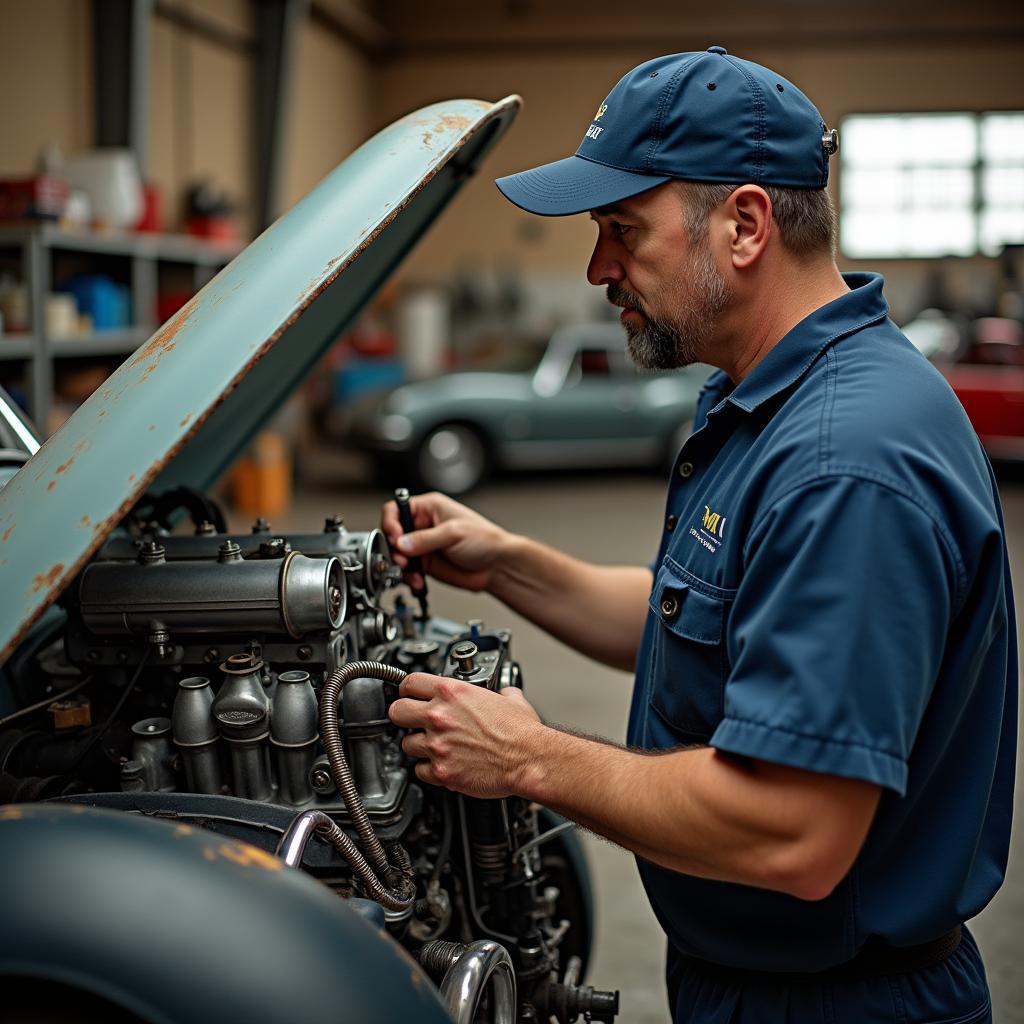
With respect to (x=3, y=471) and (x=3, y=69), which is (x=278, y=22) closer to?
(x=3, y=69)

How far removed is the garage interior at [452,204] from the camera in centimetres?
592

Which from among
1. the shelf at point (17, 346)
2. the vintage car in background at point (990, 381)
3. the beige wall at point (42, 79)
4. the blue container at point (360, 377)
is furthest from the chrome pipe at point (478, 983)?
the blue container at point (360, 377)

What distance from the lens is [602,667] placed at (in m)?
5.43

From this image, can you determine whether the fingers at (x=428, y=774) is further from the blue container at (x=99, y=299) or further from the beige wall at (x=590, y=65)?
the beige wall at (x=590, y=65)

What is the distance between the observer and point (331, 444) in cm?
1196

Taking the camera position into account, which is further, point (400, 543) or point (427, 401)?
point (427, 401)

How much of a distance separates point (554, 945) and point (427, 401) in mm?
7805

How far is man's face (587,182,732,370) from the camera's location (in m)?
1.54

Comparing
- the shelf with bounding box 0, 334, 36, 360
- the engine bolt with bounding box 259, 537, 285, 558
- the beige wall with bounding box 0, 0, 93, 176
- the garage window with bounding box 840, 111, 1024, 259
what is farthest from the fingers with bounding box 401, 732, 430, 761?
the garage window with bounding box 840, 111, 1024, 259

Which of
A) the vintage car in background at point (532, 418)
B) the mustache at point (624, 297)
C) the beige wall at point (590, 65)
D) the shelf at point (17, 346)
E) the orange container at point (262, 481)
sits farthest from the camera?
the beige wall at point (590, 65)

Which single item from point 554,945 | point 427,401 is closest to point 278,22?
point 427,401

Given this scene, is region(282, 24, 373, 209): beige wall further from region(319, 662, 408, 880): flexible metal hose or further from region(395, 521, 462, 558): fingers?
region(319, 662, 408, 880): flexible metal hose

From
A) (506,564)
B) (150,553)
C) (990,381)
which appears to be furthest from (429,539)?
(990,381)

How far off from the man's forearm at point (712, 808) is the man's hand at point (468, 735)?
3 cm
